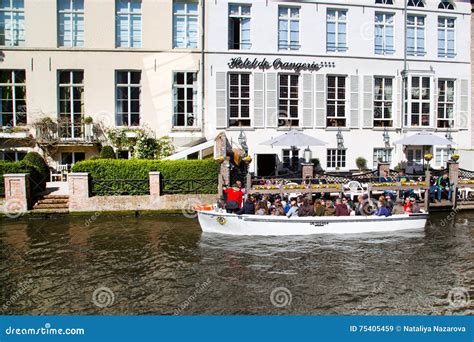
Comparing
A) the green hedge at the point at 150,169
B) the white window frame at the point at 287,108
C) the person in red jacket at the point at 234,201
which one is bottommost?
the person in red jacket at the point at 234,201

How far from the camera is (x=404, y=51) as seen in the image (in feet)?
87.0

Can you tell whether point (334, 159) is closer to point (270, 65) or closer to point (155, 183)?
point (270, 65)

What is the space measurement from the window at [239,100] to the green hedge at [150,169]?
5054mm

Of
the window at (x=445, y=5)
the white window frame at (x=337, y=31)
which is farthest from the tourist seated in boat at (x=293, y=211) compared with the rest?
the window at (x=445, y=5)

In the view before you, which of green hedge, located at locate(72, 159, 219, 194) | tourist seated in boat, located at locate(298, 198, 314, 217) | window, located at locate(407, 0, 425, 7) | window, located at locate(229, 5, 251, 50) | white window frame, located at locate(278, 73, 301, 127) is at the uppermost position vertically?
window, located at locate(407, 0, 425, 7)

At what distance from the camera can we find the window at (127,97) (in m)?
24.9

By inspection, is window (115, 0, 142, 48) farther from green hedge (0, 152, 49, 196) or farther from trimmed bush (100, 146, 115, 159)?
green hedge (0, 152, 49, 196)

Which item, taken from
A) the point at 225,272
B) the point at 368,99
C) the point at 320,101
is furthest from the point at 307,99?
the point at 225,272

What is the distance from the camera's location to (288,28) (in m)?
25.7

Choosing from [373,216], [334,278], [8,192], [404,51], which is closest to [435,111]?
[404,51]

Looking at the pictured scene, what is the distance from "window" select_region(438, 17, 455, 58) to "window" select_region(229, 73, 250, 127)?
38.8 ft

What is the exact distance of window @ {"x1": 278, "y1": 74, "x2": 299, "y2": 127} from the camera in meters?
25.8

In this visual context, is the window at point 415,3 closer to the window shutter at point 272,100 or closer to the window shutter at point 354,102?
the window shutter at point 354,102

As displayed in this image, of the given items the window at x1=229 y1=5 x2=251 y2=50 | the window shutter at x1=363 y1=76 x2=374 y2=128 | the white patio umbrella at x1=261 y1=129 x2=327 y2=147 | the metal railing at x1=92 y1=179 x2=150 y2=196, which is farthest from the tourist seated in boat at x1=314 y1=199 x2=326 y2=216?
the window at x1=229 y1=5 x2=251 y2=50
